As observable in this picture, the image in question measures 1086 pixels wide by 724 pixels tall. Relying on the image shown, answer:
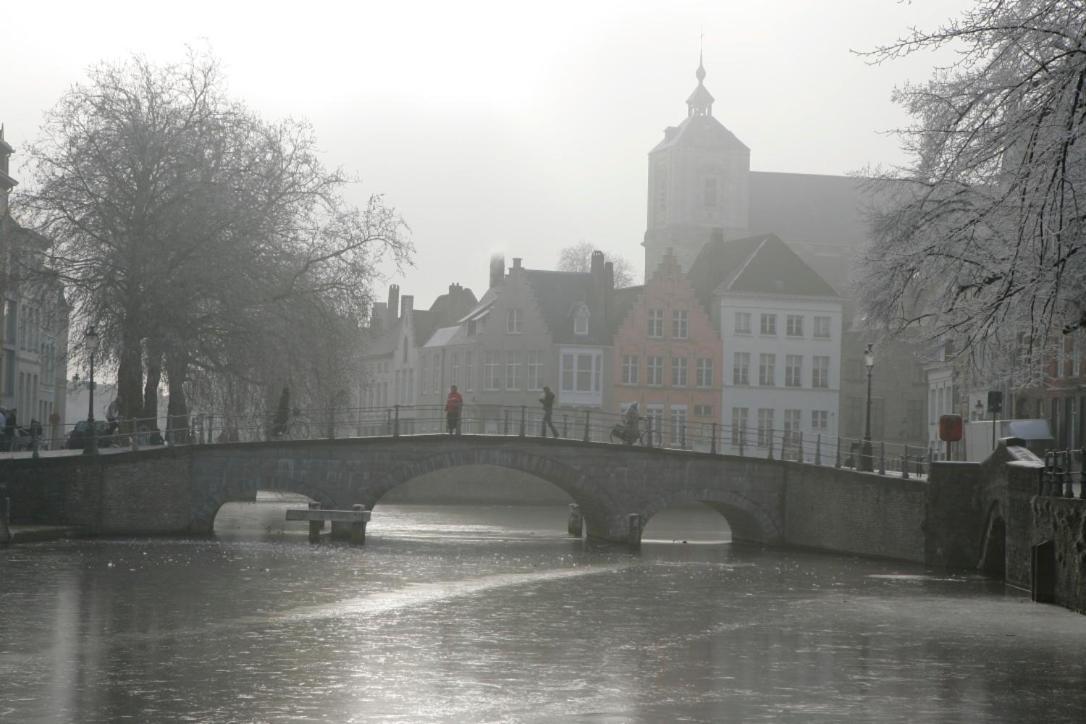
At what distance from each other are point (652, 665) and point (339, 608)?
726 centimetres

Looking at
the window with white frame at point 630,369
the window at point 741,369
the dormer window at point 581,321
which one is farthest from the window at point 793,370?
the dormer window at point 581,321

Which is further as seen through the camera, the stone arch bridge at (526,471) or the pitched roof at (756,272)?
the pitched roof at (756,272)

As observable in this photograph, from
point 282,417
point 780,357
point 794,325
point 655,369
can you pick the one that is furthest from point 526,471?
point 794,325

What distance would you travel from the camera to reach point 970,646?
23.4 m

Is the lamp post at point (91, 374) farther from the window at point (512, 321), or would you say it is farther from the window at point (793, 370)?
the window at point (793, 370)

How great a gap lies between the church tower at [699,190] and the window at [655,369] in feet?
120

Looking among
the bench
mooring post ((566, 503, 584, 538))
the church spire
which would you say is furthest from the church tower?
the bench

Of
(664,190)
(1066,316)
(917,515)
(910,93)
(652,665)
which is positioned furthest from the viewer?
(664,190)

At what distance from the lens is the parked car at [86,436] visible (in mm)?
44050

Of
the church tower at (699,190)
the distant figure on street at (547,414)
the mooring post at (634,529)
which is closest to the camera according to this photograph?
the mooring post at (634,529)

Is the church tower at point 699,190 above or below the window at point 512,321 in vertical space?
above

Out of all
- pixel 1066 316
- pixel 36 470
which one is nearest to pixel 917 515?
pixel 1066 316

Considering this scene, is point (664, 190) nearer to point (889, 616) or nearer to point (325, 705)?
point (889, 616)

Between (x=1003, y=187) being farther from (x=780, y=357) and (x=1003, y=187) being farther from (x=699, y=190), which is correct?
(x=699, y=190)
